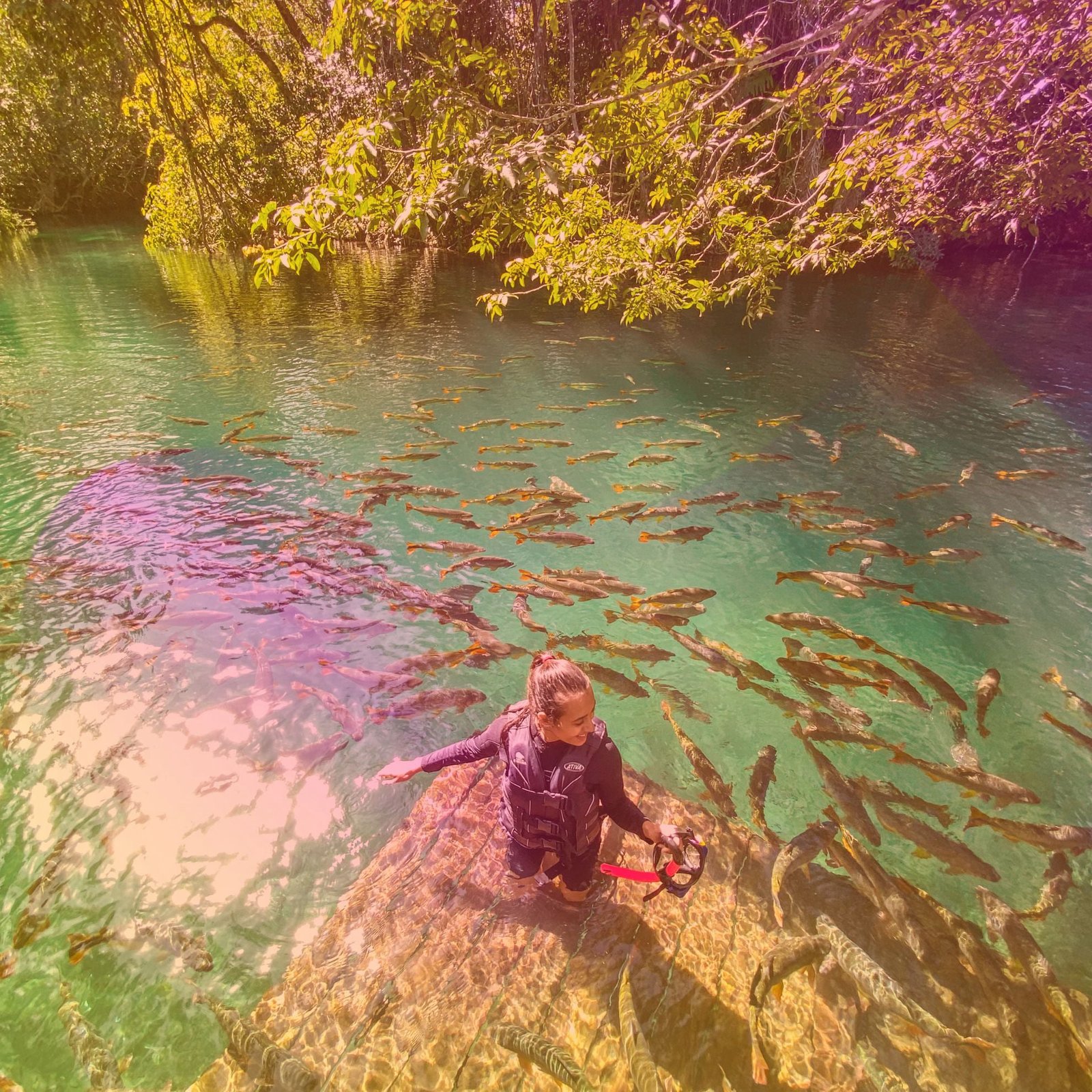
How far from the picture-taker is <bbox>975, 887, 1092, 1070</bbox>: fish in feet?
9.96

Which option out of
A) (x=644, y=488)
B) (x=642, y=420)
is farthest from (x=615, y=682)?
(x=642, y=420)

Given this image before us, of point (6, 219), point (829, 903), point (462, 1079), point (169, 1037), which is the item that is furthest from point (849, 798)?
point (6, 219)

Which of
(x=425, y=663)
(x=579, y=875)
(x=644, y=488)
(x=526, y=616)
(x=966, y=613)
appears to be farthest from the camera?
(x=644, y=488)

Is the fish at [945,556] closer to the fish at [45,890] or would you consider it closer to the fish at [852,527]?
the fish at [852,527]

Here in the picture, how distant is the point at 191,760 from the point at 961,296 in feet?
94.1

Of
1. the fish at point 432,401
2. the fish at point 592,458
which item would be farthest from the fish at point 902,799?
the fish at point 432,401

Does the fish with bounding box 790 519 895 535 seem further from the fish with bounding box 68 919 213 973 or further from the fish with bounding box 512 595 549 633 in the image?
the fish with bounding box 68 919 213 973

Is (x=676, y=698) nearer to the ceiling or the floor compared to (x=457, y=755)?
nearer to the floor

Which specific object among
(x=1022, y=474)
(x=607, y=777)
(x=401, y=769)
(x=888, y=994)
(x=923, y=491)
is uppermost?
(x=607, y=777)

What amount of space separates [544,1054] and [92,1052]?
7.88ft

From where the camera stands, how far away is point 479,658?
6.17 metres

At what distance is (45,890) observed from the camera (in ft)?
13.0

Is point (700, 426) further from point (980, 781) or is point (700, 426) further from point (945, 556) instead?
point (980, 781)

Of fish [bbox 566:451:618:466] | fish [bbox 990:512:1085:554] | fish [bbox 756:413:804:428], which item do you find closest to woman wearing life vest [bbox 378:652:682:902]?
fish [bbox 566:451:618:466]
